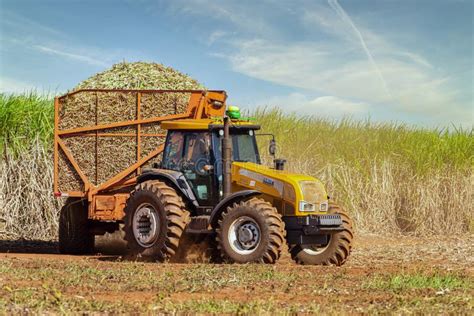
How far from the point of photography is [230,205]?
11.4 metres

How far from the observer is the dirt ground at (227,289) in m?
7.43

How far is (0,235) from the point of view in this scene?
17.2 meters

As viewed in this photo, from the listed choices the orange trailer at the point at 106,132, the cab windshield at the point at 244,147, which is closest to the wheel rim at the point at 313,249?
the cab windshield at the point at 244,147

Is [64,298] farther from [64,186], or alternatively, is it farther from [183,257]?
[64,186]

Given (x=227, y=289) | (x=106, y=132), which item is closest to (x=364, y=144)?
(x=106, y=132)

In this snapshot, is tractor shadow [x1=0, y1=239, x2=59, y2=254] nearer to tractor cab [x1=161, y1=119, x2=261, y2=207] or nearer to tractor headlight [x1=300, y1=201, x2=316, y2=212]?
tractor cab [x1=161, y1=119, x2=261, y2=207]

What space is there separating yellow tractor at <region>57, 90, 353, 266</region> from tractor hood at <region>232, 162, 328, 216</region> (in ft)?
0.05

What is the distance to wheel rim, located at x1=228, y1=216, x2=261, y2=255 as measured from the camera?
10.9m

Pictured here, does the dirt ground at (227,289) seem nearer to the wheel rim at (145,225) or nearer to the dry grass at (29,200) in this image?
the wheel rim at (145,225)

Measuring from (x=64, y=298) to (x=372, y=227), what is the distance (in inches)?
462

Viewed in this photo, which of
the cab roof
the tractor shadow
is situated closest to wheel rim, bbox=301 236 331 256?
the cab roof

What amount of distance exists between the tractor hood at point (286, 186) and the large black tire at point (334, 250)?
0.39m

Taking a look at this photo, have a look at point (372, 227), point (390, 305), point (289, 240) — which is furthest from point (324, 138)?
point (390, 305)

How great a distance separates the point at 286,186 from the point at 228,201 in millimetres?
881
